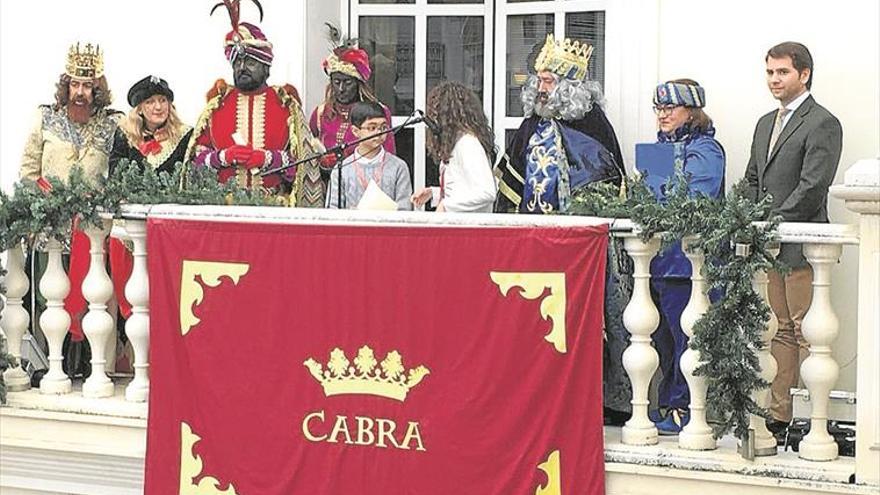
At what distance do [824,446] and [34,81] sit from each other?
5110 millimetres

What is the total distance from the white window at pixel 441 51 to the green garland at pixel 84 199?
2.29 m

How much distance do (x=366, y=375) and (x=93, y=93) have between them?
240 cm

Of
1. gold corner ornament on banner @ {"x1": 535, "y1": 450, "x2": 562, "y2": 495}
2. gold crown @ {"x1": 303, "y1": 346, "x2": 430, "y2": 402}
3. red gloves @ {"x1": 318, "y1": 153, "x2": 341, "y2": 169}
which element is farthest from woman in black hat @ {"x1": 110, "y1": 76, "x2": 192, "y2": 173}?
gold corner ornament on banner @ {"x1": 535, "y1": 450, "x2": 562, "y2": 495}

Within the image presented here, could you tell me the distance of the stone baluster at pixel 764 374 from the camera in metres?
5.29

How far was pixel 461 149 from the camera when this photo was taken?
6707mm

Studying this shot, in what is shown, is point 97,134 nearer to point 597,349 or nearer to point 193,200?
point 193,200

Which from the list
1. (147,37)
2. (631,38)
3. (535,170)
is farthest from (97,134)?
(631,38)

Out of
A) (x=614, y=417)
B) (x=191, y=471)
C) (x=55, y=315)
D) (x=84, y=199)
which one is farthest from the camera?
(x=55, y=315)

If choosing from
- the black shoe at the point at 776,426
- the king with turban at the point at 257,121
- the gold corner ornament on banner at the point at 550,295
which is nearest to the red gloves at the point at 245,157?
the king with turban at the point at 257,121

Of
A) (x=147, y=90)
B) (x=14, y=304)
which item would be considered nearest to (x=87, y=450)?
(x=14, y=304)

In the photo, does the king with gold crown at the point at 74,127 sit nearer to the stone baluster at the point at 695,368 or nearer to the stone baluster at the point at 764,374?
the stone baluster at the point at 695,368

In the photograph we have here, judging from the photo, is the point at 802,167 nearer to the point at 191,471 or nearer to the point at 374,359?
the point at 374,359

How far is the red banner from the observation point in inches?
216

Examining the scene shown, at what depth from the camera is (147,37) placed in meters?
8.54
